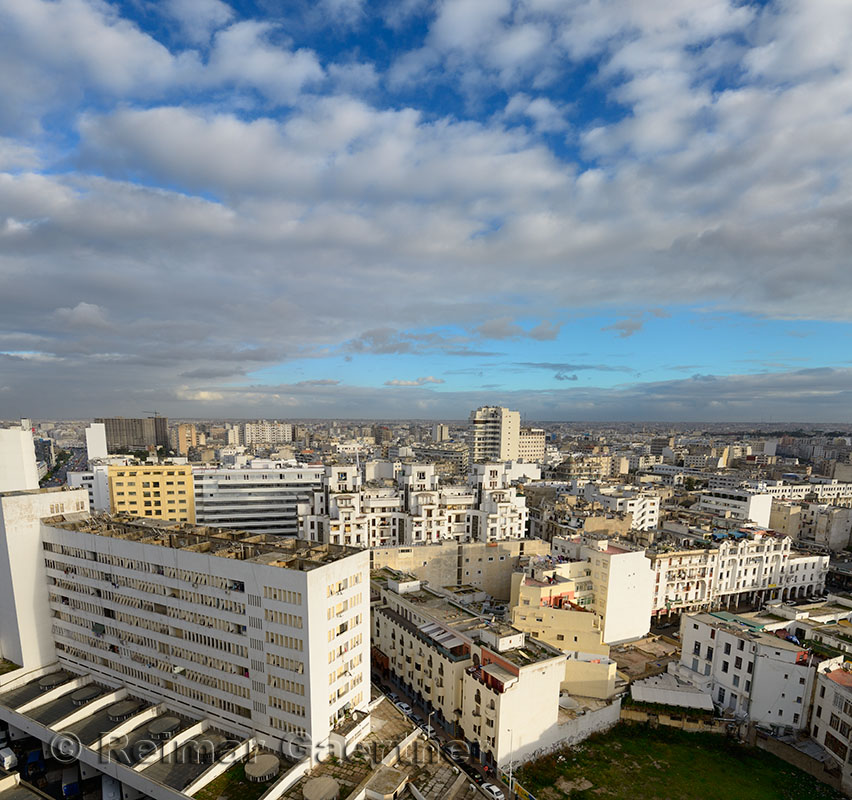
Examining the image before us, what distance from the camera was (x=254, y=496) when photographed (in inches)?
2692

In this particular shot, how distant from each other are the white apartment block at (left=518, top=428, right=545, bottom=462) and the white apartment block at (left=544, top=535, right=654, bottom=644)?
10178 cm

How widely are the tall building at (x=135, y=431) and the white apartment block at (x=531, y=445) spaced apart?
13971 cm

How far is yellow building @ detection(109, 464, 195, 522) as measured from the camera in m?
63.0

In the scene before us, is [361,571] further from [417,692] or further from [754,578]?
[754,578]

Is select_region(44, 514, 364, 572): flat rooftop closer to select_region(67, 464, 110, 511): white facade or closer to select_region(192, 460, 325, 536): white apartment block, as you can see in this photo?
select_region(192, 460, 325, 536): white apartment block

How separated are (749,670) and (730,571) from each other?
22.4 metres

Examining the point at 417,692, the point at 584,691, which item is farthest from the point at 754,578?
the point at 417,692

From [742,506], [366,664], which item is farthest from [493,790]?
[742,506]

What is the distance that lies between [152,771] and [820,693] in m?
39.4

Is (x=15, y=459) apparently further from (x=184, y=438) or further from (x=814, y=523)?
(x=184, y=438)

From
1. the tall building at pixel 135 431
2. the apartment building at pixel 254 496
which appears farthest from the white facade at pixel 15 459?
the tall building at pixel 135 431

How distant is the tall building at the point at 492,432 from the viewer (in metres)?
119

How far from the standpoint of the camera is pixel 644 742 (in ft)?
106

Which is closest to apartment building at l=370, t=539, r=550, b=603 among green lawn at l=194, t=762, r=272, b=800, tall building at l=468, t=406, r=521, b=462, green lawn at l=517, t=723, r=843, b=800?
green lawn at l=517, t=723, r=843, b=800
